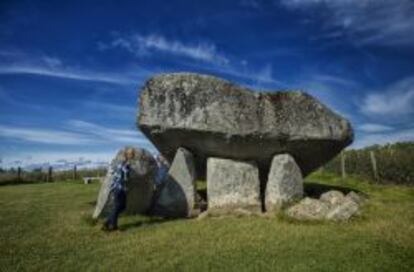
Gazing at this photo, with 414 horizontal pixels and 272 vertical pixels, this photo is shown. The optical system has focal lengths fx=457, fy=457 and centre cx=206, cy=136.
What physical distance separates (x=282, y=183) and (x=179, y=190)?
13.3ft

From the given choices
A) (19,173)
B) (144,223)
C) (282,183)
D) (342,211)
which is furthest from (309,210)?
(19,173)

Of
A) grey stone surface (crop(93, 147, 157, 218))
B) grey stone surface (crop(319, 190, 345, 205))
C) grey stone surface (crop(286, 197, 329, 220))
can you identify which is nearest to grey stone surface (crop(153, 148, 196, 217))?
grey stone surface (crop(93, 147, 157, 218))

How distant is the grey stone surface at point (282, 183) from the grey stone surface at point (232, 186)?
0.54 metres

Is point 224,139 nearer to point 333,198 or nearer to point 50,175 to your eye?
point 333,198

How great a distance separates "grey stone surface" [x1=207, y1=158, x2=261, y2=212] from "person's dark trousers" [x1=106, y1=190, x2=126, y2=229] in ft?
12.8

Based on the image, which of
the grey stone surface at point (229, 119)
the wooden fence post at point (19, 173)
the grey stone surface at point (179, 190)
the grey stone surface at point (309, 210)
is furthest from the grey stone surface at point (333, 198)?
the wooden fence post at point (19, 173)

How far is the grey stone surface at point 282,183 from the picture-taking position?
17828 mm

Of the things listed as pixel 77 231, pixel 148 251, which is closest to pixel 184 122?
pixel 77 231

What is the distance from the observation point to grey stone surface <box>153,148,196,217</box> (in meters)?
17.4

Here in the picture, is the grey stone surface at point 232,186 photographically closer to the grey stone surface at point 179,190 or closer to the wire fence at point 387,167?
the grey stone surface at point 179,190

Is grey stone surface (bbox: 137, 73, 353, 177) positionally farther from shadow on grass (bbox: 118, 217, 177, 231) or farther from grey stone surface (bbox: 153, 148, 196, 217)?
shadow on grass (bbox: 118, 217, 177, 231)

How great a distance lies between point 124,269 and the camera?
9531mm

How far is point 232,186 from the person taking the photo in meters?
18.0

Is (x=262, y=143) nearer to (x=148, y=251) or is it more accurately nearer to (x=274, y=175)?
(x=274, y=175)
